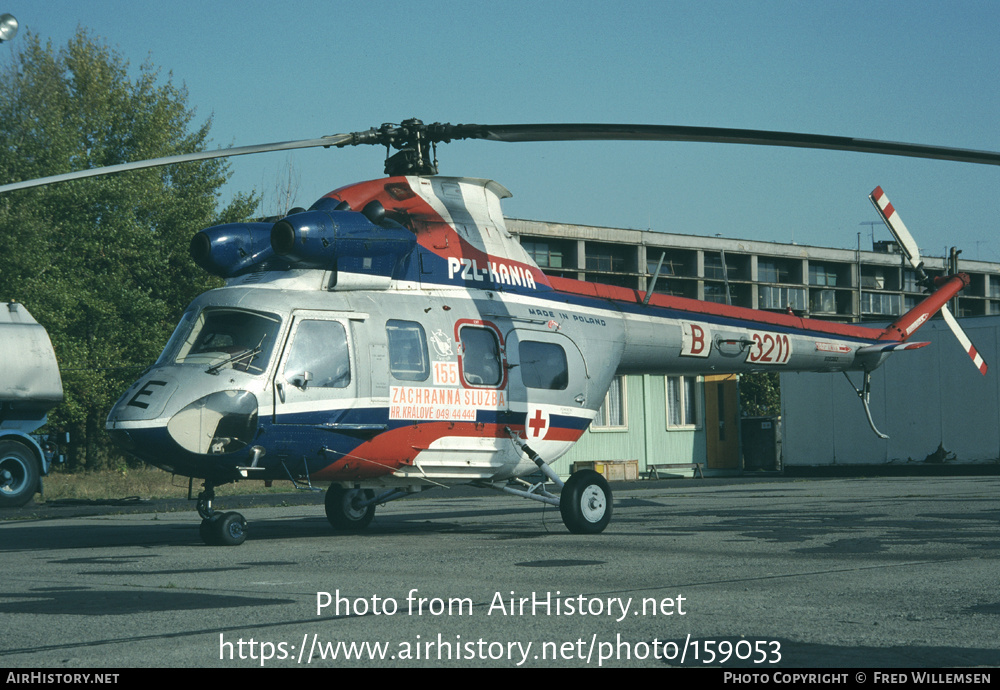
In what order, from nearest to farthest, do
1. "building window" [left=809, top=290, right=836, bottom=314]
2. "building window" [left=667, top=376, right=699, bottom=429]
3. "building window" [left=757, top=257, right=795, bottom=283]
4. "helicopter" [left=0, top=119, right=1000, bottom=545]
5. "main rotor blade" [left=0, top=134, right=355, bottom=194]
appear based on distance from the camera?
"main rotor blade" [left=0, top=134, right=355, bottom=194], "helicopter" [left=0, top=119, right=1000, bottom=545], "building window" [left=667, top=376, right=699, bottom=429], "building window" [left=757, top=257, right=795, bottom=283], "building window" [left=809, top=290, right=836, bottom=314]

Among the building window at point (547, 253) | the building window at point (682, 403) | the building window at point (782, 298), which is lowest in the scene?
the building window at point (682, 403)

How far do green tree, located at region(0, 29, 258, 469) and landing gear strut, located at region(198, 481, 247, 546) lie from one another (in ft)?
75.4

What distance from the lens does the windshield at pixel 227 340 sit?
36.8 feet

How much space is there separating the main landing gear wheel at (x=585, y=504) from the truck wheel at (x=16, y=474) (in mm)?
13178

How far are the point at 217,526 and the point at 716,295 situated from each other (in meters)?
79.0

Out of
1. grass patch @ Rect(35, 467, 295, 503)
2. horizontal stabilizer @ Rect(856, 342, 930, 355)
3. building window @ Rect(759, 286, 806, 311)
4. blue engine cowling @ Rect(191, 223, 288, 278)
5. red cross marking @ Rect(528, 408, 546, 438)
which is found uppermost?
building window @ Rect(759, 286, 806, 311)

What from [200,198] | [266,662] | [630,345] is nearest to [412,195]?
[630,345]

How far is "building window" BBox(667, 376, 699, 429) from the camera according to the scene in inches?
1468

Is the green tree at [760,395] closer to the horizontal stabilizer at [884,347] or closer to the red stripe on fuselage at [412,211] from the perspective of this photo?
the horizontal stabilizer at [884,347]

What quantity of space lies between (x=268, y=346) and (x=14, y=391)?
12.5m

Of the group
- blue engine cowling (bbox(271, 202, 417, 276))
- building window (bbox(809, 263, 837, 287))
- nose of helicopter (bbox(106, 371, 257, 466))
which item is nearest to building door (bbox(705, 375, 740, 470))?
blue engine cowling (bbox(271, 202, 417, 276))

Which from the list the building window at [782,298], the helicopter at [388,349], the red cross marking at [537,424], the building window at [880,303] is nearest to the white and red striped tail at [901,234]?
the helicopter at [388,349]

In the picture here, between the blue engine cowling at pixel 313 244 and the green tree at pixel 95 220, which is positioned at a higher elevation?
the green tree at pixel 95 220

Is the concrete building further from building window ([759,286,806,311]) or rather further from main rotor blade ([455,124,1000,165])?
main rotor blade ([455,124,1000,165])
